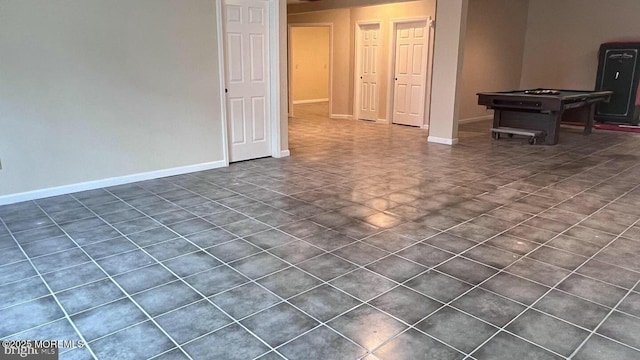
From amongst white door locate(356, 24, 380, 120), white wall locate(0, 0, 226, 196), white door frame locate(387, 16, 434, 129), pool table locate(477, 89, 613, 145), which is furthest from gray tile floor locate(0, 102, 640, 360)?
white door locate(356, 24, 380, 120)

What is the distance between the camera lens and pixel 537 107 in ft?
22.5

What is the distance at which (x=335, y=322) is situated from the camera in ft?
7.55

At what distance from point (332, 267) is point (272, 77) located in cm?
369

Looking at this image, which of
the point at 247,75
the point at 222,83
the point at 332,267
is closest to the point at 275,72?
the point at 247,75

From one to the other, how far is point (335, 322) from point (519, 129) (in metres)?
6.16

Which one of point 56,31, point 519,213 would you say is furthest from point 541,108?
point 56,31

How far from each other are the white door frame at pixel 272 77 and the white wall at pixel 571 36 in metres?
6.92

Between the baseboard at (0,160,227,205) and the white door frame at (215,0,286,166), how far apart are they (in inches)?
14.9

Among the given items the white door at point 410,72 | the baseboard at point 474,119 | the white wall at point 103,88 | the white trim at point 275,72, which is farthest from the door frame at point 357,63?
the white wall at point 103,88

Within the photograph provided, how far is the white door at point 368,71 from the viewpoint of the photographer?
31.4 feet

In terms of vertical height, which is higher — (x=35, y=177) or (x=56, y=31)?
(x=56, y=31)

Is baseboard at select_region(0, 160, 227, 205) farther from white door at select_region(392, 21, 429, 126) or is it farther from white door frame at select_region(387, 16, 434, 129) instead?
white door at select_region(392, 21, 429, 126)

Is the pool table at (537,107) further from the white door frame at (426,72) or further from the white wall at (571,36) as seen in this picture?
the white wall at (571,36)

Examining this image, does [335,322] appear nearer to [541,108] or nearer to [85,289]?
[85,289]
